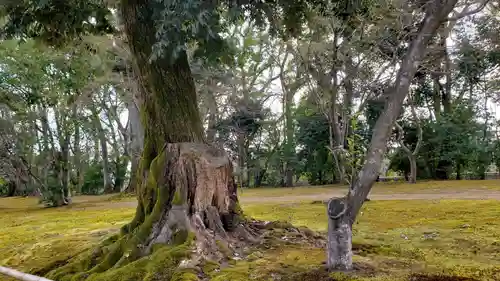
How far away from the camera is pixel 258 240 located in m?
5.47

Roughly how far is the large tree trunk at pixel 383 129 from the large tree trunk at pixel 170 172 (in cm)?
162

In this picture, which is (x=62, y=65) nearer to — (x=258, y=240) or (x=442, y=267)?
(x=258, y=240)

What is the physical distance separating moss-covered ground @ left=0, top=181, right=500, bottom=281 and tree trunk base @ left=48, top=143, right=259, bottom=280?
12.5 inches

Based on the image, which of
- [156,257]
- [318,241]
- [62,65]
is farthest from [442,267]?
[62,65]

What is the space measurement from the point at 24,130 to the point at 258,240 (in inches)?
651

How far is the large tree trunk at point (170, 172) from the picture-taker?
512 centimetres

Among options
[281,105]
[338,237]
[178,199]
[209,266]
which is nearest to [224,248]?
[209,266]

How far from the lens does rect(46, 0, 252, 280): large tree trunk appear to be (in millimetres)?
5125

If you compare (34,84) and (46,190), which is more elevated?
(34,84)

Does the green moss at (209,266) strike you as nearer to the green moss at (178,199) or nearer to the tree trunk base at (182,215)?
the tree trunk base at (182,215)

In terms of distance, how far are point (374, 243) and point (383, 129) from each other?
86.4 inches

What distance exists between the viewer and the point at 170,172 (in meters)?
5.36

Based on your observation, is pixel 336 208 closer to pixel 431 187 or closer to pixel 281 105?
pixel 431 187

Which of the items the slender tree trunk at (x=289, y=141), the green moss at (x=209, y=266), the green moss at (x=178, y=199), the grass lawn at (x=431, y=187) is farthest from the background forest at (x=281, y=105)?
the green moss at (x=209, y=266)
